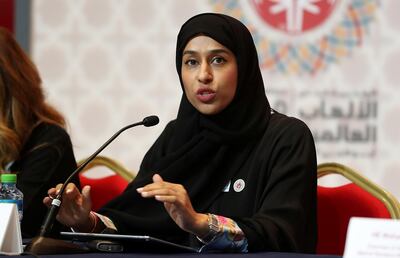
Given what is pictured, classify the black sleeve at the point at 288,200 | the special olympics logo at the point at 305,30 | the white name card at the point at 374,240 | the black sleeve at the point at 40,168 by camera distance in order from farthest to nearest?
the special olympics logo at the point at 305,30
the black sleeve at the point at 40,168
the black sleeve at the point at 288,200
the white name card at the point at 374,240

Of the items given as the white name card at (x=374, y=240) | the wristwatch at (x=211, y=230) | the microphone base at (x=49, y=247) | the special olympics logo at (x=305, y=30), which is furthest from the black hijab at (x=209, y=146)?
the special olympics logo at (x=305, y=30)

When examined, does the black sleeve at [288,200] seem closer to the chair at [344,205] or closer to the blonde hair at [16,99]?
the chair at [344,205]

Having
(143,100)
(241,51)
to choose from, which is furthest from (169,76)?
(241,51)

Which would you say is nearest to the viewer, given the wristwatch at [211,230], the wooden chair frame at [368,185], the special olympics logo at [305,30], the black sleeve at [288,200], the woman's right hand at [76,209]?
the wristwatch at [211,230]

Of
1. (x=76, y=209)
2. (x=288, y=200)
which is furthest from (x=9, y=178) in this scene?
(x=288, y=200)

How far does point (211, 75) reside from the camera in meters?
2.29

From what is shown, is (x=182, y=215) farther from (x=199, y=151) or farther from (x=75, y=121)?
(x=75, y=121)

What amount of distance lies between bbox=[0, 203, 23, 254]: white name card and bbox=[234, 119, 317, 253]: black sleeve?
54 cm

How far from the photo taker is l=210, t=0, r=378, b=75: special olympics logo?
336 centimetres

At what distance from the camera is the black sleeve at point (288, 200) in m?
2.00

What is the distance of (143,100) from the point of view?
12.3 ft

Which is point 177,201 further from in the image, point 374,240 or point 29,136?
point 29,136

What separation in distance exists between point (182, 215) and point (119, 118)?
201 centimetres

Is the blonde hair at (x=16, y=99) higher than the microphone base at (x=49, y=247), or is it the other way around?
the blonde hair at (x=16, y=99)
